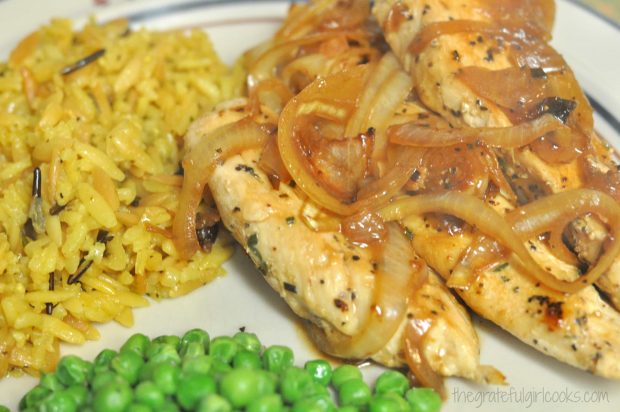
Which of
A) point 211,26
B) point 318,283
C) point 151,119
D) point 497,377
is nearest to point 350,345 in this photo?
point 318,283

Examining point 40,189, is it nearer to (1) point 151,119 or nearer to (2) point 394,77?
(1) point 151,119

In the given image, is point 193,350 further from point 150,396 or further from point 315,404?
point 315,404

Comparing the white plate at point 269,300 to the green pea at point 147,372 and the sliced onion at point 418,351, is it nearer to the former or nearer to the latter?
the sliced onion at point 418,351

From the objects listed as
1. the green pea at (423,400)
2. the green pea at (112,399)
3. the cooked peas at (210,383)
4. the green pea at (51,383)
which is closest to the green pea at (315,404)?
the cooked peas at (210,383)

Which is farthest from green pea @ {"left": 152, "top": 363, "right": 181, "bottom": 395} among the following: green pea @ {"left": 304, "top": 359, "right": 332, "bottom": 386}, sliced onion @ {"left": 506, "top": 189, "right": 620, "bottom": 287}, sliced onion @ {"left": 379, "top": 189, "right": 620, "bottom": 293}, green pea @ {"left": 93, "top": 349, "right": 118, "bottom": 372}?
sliced onion @ {"left": 506, "top": 189, "right": 620, "bottom": 287}

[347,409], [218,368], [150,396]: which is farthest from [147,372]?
[347,409]

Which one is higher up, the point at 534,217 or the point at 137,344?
the point at 534,217
